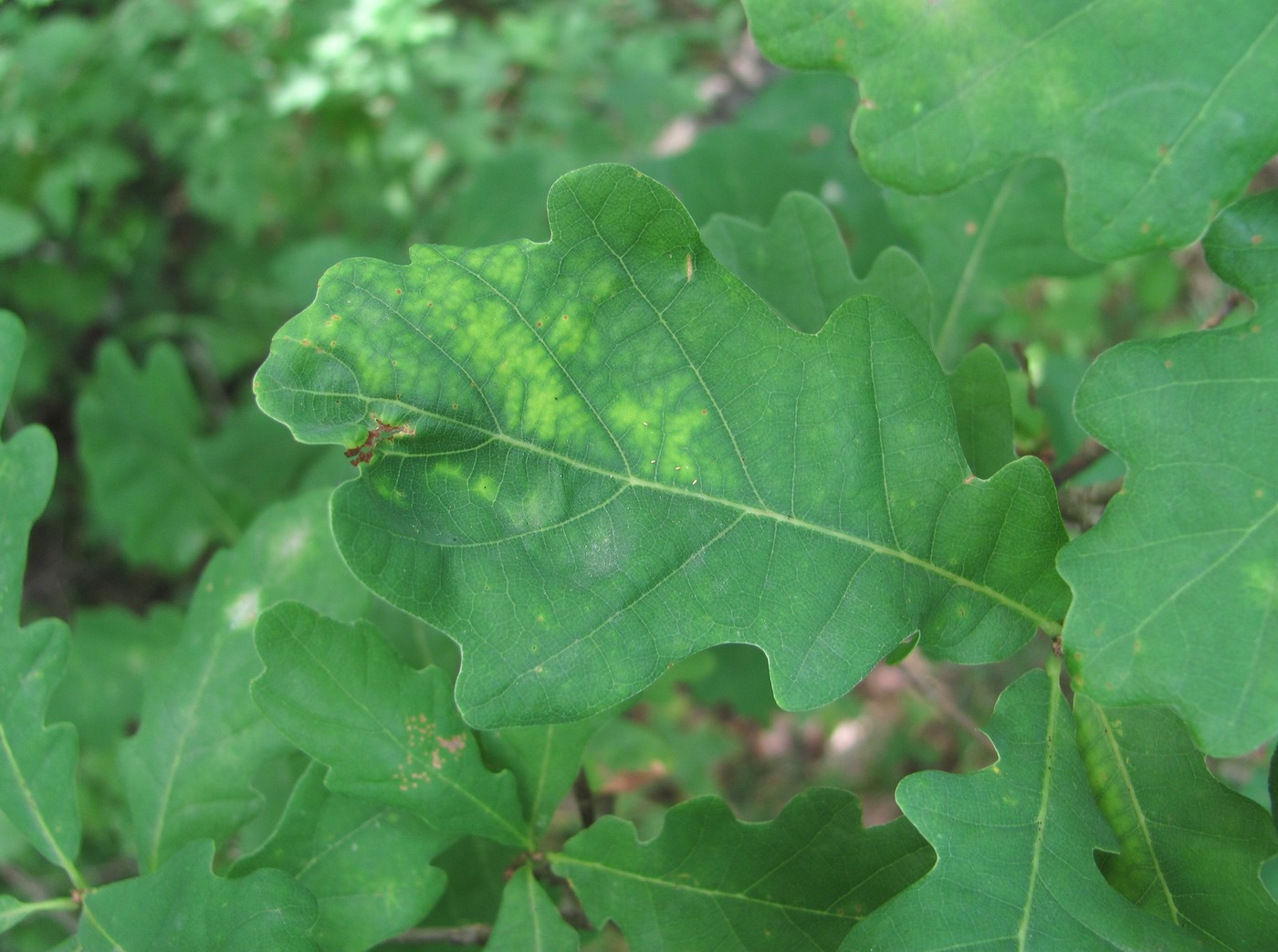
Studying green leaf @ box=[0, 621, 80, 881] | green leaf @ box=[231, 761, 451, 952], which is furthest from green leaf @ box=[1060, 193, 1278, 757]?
green leaf @ box=[0, 621, 80, 881]

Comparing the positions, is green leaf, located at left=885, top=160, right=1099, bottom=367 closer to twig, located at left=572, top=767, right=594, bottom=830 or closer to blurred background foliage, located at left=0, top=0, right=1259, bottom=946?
blurred background foliage, located at left=0, top=0, right=1259, bottom=946

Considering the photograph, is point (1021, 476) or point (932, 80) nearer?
point (932, 80)

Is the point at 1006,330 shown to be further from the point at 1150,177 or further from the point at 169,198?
the point at 169,198

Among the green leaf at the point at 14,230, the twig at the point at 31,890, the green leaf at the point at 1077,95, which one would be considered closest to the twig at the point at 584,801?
the green leaf at the point at 1077,95

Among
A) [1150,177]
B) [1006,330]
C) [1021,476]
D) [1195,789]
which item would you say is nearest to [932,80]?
[1150,177]

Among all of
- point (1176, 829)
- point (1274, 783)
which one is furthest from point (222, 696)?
point (1274, 783)
